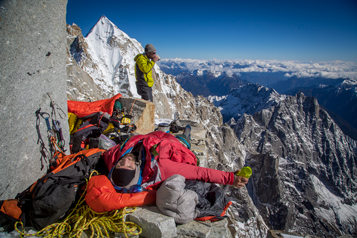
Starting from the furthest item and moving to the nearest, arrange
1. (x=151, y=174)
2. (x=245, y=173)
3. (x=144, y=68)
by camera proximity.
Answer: (x=144, y=68) < (x=151, y=174) < (x=245, y=173)

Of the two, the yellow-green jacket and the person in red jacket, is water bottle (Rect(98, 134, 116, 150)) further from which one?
the yellow-green jacket

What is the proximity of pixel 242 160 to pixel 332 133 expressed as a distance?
121 metres

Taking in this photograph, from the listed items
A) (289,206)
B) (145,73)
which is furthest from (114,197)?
(289,206)

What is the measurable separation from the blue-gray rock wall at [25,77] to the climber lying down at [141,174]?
1.43 meters

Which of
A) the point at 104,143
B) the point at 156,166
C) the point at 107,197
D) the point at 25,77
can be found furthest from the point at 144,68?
the point at 107,197

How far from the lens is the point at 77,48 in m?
52.8

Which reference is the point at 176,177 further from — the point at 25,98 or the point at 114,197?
the point at 25,98

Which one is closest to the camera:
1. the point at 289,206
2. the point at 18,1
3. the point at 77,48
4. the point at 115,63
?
the point at 18,1

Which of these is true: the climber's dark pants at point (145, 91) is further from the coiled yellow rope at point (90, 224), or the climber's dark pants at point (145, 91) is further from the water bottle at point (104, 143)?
the coiled yellow rope at point (90, 224)

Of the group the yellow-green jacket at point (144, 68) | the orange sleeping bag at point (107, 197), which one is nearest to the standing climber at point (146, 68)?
the yellow-green jacket at point (144, 68)

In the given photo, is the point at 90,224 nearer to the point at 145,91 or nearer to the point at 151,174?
the point at 151,174

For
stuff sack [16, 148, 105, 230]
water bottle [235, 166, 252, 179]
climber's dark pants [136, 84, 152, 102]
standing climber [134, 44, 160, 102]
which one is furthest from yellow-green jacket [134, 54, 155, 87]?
water bottle [235, 166, 252, 179]

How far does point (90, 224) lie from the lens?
2910 mm

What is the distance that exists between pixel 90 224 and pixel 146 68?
20.9 feet
